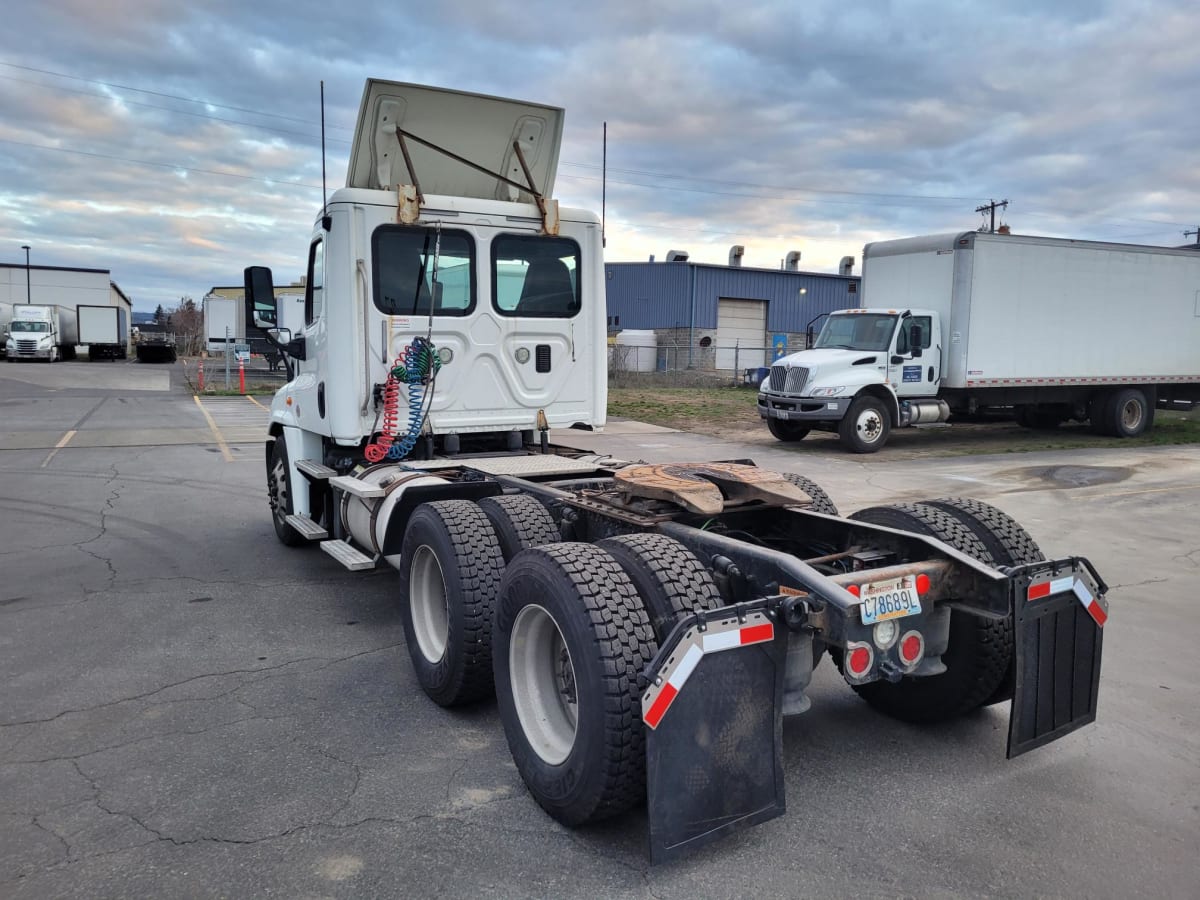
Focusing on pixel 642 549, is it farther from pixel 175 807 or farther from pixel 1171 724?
pixel 1171 724

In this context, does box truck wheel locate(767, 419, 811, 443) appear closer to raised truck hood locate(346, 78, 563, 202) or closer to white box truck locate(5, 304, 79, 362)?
raised truck hood locate(346, 78, 563, 202)

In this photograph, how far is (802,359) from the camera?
54.1ft

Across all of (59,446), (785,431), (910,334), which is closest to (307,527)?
(59,446)

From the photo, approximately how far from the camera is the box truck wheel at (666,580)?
126 inches

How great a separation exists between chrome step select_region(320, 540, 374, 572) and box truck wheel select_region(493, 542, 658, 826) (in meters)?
1.79

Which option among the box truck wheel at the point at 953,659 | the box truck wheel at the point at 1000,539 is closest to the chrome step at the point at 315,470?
the box truck wheel at the point at 953,659

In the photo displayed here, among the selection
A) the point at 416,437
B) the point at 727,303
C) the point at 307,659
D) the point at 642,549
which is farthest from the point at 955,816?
the point at 727,303

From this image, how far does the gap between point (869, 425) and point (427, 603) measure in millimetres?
12706

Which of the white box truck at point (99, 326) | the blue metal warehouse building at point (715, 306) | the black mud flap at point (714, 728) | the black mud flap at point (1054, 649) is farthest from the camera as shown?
the white box truck at point (99, 326)

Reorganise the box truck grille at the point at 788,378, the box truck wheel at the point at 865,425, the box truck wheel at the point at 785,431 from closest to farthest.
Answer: the box truck wheel at the point at 865,425
the box truck grille at the point at 788,378
the box truck wheel at the point at 785,431

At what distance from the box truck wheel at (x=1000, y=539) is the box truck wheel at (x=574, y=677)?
1.78 m

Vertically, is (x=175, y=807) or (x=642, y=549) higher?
(x=642, y=549)

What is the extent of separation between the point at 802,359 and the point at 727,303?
27355 millimetres

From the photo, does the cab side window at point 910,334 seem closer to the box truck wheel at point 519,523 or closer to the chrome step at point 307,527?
the chrome step at point 307,527
